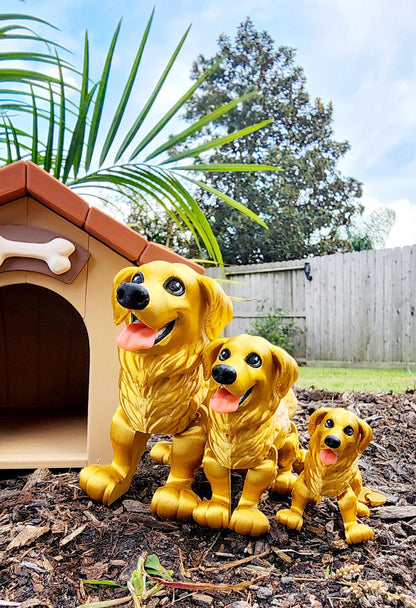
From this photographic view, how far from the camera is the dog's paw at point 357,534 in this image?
1419 mm

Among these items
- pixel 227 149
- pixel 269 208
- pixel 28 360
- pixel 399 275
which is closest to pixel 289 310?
pixel 399 275

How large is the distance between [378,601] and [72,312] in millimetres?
2193

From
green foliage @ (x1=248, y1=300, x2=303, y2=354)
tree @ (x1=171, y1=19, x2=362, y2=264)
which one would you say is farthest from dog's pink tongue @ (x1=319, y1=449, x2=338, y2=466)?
tree @ (x1=171, y1=19, x2=362, y2=264)

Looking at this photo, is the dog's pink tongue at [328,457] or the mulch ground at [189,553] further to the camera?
the dog's pink tongue at [328,457]

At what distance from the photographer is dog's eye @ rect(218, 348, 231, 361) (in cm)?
128

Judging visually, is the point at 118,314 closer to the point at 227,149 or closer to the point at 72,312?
the point at 72,312

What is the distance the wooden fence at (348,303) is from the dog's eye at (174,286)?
5096 mm

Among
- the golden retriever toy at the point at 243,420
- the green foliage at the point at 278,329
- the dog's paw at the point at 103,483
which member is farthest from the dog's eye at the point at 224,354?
the green foliage at the point at 278,329

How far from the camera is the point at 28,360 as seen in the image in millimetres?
2928

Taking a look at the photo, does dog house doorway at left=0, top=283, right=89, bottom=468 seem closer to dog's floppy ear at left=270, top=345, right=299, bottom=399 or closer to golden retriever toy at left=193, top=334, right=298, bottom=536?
golden retriever toy at left=193, top=334, right=298, bottom=536

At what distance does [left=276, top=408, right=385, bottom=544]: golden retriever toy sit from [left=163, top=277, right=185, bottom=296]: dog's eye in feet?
1.79

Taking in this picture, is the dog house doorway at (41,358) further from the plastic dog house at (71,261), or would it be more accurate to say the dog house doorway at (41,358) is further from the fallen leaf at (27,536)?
the fallen leaf at (27,536)

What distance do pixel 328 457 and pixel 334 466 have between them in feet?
0.14

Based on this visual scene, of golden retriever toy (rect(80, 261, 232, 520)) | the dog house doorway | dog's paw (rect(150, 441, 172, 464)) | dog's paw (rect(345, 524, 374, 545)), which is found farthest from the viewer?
the dog house doorway
